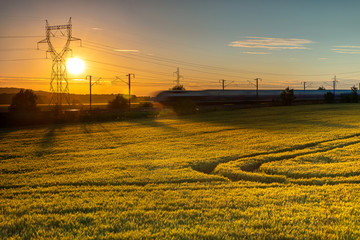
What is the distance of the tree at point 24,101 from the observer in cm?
7300

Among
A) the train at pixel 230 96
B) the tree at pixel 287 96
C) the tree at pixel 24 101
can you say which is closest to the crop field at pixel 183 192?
the train at pixel 230 96

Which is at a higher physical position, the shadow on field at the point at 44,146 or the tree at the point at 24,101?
the tree at the point at 24,101

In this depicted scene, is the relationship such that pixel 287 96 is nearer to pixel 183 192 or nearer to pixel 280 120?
pixel 280 120

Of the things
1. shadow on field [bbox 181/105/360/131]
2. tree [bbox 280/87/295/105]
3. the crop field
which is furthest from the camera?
tree [bbox 280/87/295/105]

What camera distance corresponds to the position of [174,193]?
12.2 metres

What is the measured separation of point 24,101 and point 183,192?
71008 mm

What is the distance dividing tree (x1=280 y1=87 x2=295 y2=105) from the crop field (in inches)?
2636

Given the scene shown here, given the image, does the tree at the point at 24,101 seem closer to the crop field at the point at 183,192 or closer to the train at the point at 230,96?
the train at the point at 230,96

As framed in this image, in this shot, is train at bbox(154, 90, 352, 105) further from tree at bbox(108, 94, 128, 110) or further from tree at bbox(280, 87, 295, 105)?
tree at bbox(108, 94, 128, 110)

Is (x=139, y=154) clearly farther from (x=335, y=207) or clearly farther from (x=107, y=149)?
(x=335, y=207)

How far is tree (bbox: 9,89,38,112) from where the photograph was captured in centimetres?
7300

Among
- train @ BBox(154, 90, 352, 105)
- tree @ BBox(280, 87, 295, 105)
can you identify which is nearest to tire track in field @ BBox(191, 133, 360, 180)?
train @ BBox(154, 90, 352, 105)

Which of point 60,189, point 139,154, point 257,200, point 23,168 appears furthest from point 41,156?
point 257,200

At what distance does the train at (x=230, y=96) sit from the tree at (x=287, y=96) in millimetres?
2413
